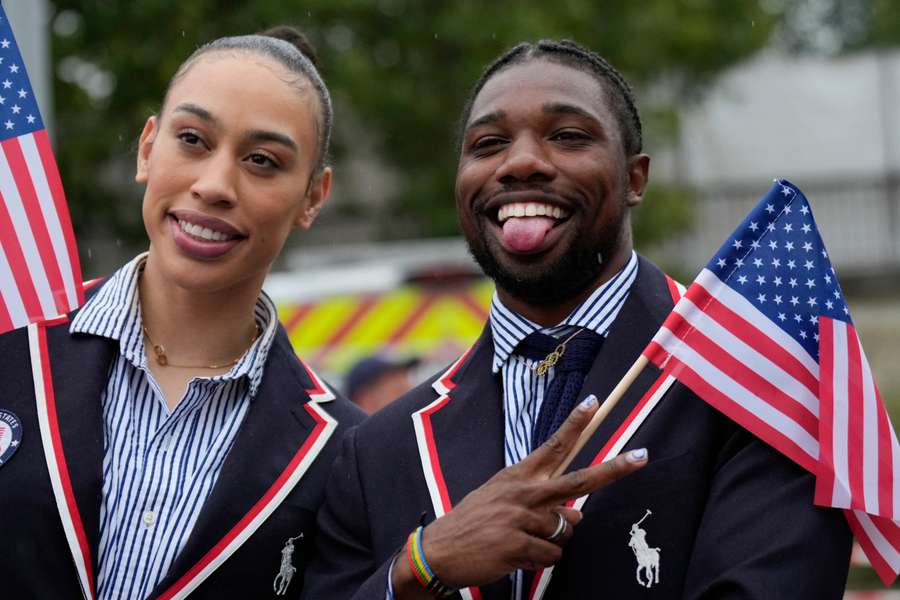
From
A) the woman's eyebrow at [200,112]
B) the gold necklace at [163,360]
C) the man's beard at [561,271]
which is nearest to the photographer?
the man's beard at [561,271]

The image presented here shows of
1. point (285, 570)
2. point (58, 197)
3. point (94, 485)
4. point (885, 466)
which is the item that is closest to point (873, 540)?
point (885, 466)

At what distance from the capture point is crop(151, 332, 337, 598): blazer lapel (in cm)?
358

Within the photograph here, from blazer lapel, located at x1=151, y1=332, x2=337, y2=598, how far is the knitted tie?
756 mm

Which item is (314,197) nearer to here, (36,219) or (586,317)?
(36,219)

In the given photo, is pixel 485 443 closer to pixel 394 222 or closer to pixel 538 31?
pixel 538 31

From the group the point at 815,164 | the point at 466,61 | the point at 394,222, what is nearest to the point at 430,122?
the point at 466,61

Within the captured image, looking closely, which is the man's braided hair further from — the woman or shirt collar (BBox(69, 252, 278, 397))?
shirt collar (BBox(69, 252, 278, 397))

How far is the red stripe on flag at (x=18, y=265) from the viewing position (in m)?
3.69

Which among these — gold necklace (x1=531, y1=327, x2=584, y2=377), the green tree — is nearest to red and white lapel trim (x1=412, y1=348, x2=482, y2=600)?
gold necklace (x1=531, y1=327, x2=584, y2=377)

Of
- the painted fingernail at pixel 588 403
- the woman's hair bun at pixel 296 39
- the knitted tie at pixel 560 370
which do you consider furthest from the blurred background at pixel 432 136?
the painted fingernail at pixel 588 403

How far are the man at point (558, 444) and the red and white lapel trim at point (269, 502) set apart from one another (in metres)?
0.15

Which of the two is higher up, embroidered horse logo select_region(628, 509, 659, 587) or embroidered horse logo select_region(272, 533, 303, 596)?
embroidered horse logo select_region(628, 509, 659, 587)

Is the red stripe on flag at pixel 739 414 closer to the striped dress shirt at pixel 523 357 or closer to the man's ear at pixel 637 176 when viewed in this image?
the striped dress shirt at pixel 523 357

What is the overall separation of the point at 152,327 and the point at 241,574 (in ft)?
2.55
